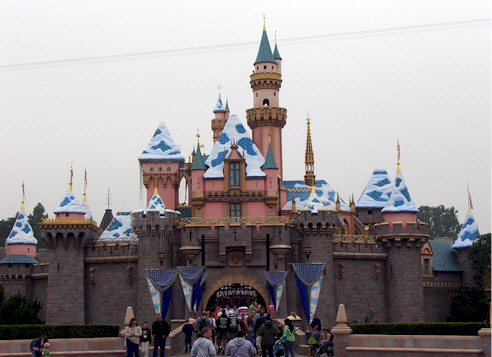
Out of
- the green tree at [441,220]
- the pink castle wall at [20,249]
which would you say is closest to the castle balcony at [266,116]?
the pink castle wall at [20,249]

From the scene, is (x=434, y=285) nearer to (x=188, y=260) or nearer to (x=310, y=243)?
(x=310, y=243)

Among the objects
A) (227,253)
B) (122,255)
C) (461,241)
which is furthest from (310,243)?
(461,241)

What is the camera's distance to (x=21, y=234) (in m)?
63.5

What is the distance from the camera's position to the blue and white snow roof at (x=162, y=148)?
200 feet

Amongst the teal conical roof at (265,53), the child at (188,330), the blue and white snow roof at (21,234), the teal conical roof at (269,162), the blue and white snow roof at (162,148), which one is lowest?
the child at (188,330)

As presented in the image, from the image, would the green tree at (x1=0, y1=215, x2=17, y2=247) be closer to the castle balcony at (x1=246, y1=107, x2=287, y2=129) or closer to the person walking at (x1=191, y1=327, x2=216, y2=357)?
the castle balcony at (x1=246, y1=107, x2=287, y2=129)

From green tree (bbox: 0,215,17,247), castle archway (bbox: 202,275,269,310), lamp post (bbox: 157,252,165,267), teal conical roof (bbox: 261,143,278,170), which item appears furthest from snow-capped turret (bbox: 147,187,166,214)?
green tree (bbox: 0,215,17,247)

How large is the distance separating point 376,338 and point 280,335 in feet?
14.4

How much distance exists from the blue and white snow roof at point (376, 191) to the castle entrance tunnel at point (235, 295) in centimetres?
1602

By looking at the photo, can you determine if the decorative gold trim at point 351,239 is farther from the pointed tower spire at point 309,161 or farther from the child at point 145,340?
the child at point 145,340

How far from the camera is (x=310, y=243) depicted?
175 ft

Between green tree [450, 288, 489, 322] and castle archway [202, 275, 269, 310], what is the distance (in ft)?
46.6

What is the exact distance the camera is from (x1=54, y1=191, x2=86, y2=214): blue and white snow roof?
56.2 metres

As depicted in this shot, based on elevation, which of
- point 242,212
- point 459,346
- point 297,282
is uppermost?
A: point 242,212
